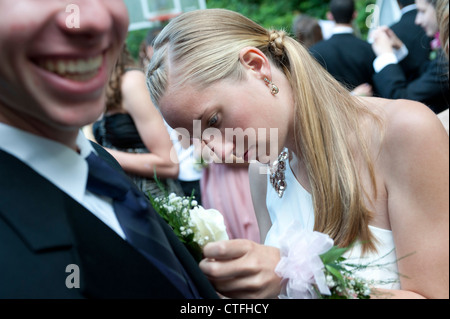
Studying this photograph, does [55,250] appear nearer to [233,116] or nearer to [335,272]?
[335,272]

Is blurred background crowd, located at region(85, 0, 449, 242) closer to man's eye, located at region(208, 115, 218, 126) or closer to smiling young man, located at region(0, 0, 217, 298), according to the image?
man's eye, located at region(208, 115, 218, 126)

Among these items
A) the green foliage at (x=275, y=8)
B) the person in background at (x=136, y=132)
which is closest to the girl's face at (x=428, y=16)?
the person in background at (x=136, y=132)

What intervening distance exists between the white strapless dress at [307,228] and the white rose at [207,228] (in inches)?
7.6

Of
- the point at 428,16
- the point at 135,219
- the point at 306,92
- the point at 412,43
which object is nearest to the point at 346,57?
the point at 412,43

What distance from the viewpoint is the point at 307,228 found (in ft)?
4.84

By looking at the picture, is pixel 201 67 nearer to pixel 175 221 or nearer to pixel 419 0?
pixel 175 221

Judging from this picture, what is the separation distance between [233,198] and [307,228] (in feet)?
3.91

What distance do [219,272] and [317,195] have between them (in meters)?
0.59

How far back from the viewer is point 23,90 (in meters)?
0.70

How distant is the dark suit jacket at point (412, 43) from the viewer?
9.12 feet

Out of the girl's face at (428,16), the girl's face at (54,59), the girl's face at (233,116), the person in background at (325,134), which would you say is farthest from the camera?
the girl's face at (428,16)

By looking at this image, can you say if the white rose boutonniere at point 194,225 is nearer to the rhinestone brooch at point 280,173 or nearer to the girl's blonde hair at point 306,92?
the girl's blonde hair at point 306,92

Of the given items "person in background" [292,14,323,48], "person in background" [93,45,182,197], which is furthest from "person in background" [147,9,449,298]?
"person in background" [292,14,323,48]

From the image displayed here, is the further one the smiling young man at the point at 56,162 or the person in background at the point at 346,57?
the person in background at the point at 346,57
